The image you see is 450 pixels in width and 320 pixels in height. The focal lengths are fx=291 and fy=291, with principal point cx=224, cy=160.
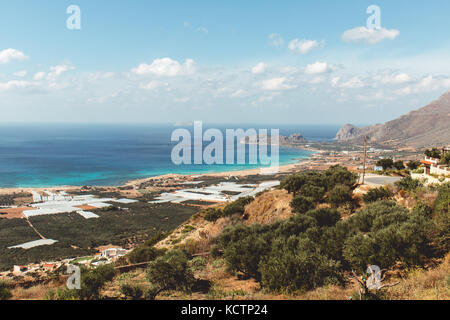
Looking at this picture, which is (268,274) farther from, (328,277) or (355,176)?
(355,176)

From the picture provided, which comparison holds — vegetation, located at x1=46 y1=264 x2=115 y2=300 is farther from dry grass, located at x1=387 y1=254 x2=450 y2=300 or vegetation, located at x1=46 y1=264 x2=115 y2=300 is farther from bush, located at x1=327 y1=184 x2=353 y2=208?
bush, located at x1=327 y1=184 x2=353 y2=208

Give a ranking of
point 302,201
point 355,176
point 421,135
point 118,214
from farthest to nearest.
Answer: point 421,135 < point 118,214 < point 355,176 < point 302,201

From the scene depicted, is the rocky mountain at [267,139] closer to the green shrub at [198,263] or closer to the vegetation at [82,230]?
the vegetation at [82,230]

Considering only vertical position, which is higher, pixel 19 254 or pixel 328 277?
pixel 328 277

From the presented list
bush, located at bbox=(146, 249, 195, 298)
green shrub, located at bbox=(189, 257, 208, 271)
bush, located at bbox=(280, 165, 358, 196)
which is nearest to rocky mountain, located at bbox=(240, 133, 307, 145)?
bush, located at bbox=(280, 165, 358, 196)

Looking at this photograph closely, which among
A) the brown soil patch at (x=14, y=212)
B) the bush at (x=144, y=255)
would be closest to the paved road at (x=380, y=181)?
the bush at (x=144, y=255)
